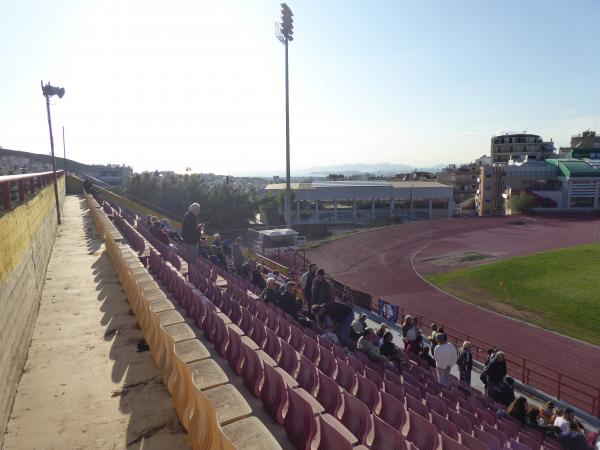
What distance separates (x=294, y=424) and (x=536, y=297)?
25.5 meters

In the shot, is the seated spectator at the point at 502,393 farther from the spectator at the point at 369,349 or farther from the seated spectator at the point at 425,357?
the spectator at the point at 369,349

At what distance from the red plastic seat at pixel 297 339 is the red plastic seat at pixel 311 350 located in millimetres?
108

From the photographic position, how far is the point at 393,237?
147 ft

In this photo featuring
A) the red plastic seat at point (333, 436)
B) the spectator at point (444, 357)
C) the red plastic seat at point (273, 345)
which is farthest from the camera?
the spectator at point (444, 357)

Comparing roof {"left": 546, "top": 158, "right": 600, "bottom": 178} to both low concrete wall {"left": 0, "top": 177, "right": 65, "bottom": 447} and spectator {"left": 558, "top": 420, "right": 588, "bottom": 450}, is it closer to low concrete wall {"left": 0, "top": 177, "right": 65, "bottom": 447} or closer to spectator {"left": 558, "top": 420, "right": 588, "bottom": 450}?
spectator {"left": 558, "top": 420, "right": 588, "bottom": 450}

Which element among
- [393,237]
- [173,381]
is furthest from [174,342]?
[393,237]

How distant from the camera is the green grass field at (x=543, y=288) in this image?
21.2 m

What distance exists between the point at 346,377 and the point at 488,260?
3252cm

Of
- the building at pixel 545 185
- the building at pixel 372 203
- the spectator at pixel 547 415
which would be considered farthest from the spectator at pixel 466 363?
the building at pixel 545 185

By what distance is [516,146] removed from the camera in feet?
321

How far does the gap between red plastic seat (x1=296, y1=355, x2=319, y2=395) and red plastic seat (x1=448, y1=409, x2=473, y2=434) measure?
2671 mm

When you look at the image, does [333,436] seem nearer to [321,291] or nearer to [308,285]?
[321,291]

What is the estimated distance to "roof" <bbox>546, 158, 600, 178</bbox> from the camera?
6450cm

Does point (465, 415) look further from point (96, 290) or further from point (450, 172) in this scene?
point (450, 172)
